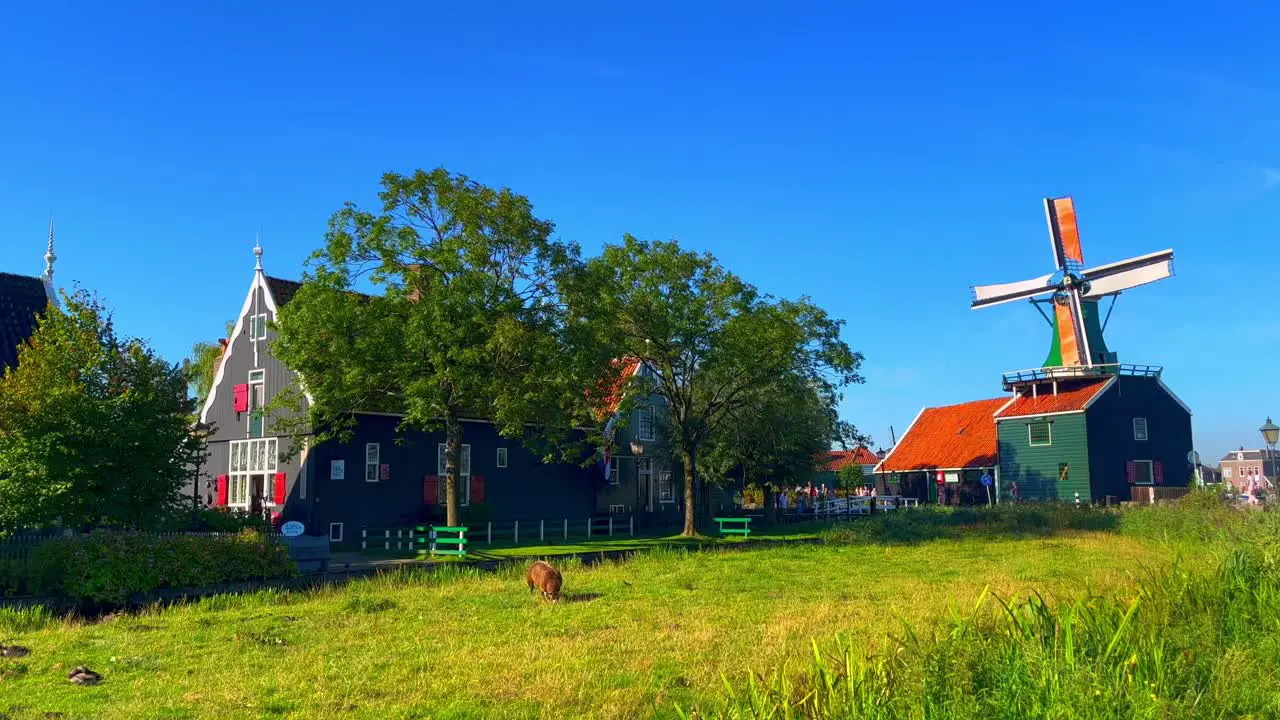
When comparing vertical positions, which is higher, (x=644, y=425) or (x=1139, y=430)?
(x=644, y=425)

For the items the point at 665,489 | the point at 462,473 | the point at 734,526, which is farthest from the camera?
the point at 665,489

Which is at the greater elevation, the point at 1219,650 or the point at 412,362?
the point at 412,362

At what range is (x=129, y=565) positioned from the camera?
55.5 feet

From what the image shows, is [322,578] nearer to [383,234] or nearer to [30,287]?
[383,234]

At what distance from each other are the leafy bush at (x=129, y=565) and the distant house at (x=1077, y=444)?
143ft

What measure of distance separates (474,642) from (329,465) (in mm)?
23467

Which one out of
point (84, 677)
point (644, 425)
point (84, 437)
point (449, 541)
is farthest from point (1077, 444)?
point (84, 677)

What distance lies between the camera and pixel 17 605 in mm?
16031

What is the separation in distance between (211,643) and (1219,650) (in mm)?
10777

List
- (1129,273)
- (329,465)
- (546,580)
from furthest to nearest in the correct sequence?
(1129,273)
(329,465)
(546,580)

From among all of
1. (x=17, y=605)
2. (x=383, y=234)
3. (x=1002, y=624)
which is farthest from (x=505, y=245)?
(x=1002, y=624)

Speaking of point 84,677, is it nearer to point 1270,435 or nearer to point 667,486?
point 1270,435

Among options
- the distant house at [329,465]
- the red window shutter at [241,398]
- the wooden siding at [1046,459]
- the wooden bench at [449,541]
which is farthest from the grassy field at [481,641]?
the wooden siding at [1046,459]

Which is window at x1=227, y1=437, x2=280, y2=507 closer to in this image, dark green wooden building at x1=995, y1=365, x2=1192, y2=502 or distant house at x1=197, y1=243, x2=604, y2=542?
distant house at x1=197, y1=243, x2=604, y2=542
